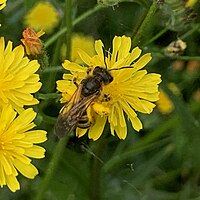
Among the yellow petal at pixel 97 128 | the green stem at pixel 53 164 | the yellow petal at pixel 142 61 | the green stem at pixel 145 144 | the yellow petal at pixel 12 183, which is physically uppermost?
the yellow petal at pixel 12 183

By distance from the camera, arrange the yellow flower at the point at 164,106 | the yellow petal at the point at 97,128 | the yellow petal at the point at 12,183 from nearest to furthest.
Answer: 1. the yellow petal at the point at 12,183
2. the yellow petal at the point at 97,128
3. the yellow flower at the point at 164,106

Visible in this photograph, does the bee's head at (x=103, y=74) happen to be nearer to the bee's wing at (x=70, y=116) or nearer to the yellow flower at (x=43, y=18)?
the bee's wing at (x=70, y=116)

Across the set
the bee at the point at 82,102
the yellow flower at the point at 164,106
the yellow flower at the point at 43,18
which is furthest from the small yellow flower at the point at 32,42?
the yellow flower at the point at 43,18

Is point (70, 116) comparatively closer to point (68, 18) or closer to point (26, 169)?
point (26, 169)

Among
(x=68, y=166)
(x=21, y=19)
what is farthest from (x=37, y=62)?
(x=21, y=19)

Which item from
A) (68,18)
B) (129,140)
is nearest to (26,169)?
(68,18)

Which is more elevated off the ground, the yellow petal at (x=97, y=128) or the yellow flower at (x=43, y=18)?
the yellow petal at (x=97, y=128)

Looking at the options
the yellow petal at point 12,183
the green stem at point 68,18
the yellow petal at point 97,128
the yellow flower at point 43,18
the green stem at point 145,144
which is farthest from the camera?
the yellow flower at point 43,18
